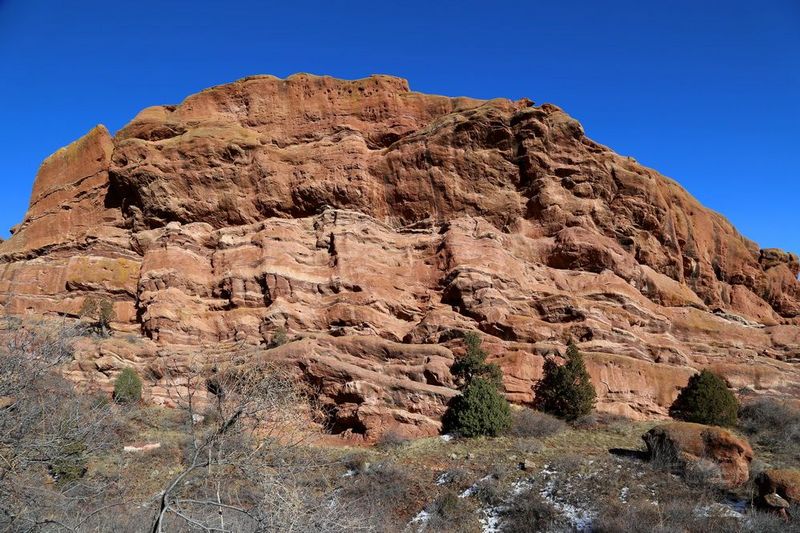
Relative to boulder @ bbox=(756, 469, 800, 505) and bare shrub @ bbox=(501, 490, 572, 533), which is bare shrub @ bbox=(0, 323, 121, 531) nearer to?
bare shrub @ bbox=(501, 490, 572, 533)

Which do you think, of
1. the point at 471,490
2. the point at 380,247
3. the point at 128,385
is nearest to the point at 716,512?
the point at 471,490

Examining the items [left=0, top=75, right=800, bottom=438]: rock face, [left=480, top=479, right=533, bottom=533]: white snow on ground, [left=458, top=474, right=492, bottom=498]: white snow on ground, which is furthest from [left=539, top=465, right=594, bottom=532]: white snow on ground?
[left=0, top=75, right=800, bottom=438]: rock face

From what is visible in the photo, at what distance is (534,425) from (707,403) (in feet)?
26.9

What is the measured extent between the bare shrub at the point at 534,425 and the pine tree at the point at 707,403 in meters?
6.22

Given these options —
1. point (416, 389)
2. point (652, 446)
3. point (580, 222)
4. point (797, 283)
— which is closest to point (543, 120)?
point (580, 222)

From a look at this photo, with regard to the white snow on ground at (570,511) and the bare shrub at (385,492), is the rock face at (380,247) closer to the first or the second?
the bare shrub at (385,492)

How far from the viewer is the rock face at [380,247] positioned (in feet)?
84.0

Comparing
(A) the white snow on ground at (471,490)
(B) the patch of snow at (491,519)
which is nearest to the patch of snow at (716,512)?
(B) the patch of snow at (491,519)

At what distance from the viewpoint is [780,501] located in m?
A: 11.9

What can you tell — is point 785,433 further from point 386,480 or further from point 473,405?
point 386,480

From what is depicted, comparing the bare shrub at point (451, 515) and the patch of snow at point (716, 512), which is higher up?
the patch of snow at point (716, 512)

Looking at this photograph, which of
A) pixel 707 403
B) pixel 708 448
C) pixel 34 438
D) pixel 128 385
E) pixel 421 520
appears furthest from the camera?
pixel 707 403

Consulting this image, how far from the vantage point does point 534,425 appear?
19.8m

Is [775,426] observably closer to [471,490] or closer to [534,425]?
[534,425]
